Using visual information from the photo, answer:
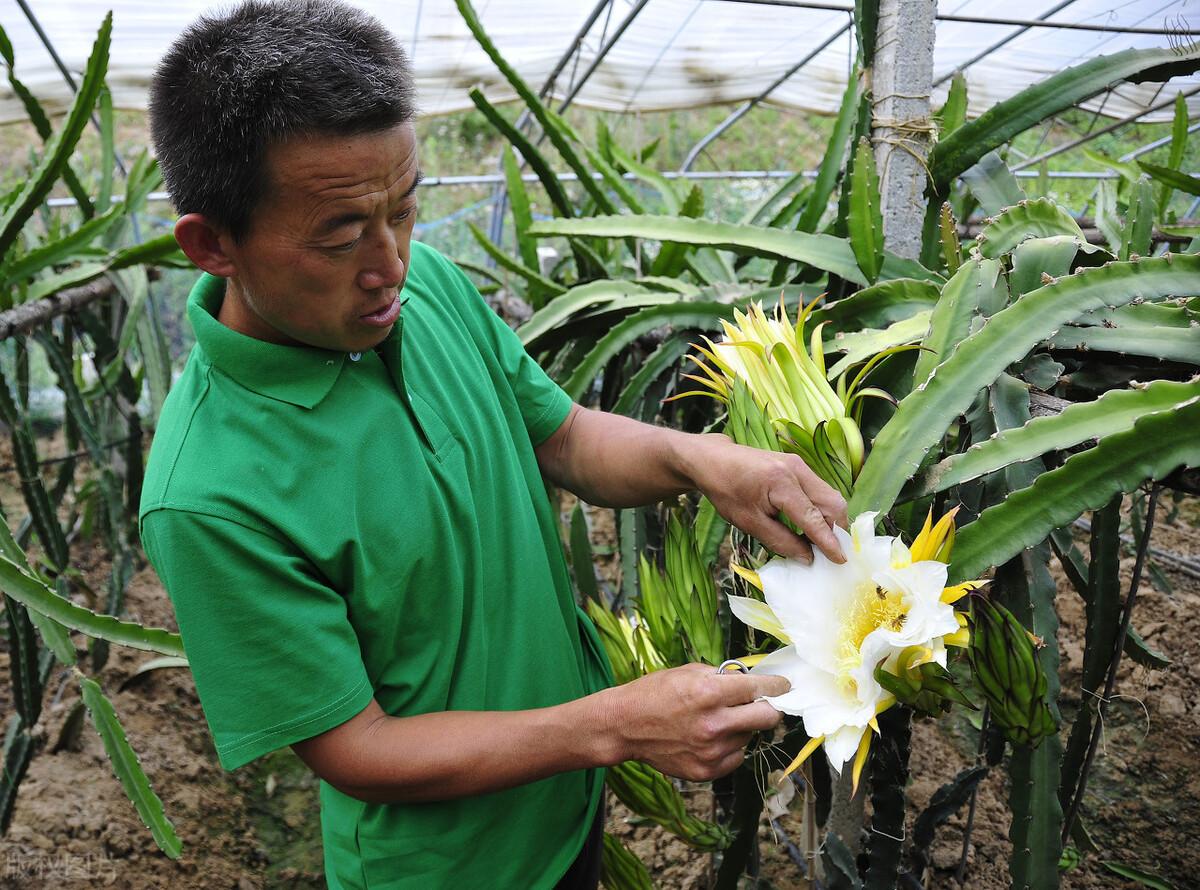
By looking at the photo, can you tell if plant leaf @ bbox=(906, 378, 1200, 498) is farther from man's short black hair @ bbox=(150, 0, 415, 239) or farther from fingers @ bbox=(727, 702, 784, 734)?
man's short black hair @ bbox=(150, 0, 415, 239)

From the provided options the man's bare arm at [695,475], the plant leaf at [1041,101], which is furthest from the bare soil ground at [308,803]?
the plant leaf at [1041,101]

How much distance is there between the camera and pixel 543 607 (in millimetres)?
940

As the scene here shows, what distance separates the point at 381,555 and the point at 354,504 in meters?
0.05

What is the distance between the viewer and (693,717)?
69 cm

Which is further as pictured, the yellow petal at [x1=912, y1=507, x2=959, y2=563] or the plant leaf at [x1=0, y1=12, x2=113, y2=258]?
the plant leaf at [x1=0, y1=12, x2=113, y2=258]

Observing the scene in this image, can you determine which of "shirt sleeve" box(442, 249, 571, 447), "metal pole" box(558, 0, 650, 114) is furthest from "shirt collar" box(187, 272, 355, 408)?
"metal pole" box(558, 0, 650, 114)

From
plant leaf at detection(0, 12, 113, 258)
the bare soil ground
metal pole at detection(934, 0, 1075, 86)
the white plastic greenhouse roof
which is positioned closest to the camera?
plant leaf at detection(0, 12, 113, 258)

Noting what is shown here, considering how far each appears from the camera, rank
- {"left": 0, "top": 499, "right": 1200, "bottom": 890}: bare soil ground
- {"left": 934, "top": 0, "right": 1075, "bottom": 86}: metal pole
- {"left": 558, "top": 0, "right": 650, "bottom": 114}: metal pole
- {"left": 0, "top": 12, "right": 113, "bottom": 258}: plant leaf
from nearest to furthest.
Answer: {"left": 0, "top": 12, "right": 113, "bottom": 258}: plant leaf → {"left": 0, "top": 499, "right": 1200, "bottom": 890}: bare soil ground → {"left": 558, "top": 0, "right": 650, "bottom": 114}: metal pole → {"left": 934, "top": 0, "right": 1075, "bottom": 86}: metal pole

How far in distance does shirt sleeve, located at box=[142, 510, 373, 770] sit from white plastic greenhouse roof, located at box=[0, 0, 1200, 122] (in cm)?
269

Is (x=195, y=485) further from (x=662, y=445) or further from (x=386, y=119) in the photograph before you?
(x=662, y=445)

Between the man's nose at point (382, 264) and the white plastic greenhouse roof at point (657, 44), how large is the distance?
8.25 ft

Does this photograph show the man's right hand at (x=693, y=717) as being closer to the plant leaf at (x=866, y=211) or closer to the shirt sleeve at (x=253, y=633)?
the shirt sleeve at (x=253, y=633)

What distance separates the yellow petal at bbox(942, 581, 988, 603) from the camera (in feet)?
2.15

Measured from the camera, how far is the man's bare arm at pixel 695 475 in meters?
0.74
